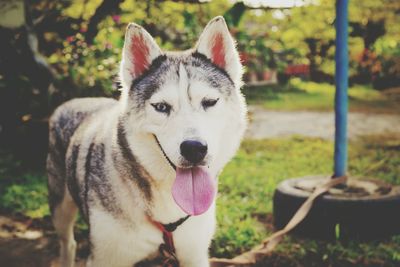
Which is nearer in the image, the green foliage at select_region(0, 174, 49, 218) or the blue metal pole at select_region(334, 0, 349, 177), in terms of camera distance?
the blue metal pole at select_region(334, 0, 349, 177)

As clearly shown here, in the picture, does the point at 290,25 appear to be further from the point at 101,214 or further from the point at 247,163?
the point at 101,214

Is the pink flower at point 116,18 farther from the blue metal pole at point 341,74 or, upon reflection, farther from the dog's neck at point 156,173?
the dog's neck at point 156,173

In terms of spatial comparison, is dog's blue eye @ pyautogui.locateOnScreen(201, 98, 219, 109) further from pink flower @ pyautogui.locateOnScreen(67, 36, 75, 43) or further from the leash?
pink flower @ pyautogui.locateOnScreen(67, 36, 75, 43)

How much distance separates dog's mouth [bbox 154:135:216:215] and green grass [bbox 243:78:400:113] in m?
11.0

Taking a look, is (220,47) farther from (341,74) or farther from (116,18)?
(116,18)

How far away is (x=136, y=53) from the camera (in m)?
2.91

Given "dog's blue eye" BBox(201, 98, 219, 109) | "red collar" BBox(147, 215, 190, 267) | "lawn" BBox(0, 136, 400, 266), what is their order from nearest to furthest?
"dog's blue eye" BBox(201, 98, 219, 109)
"red collar" BBox(147, 215, 190, 267)
"lawn" BBox(0, 136, 400, 266)

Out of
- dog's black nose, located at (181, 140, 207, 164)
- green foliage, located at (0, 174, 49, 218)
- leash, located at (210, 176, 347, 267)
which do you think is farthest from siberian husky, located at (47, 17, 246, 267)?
green foliage, located at (0, 174, 49, 218)

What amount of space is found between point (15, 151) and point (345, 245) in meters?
5.23

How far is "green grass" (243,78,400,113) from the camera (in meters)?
13.5

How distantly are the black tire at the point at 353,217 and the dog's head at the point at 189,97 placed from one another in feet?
4.44

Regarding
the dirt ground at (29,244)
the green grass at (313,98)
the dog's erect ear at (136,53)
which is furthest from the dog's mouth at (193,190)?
the green grass at (313,98)

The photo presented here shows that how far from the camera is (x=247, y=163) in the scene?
7109 mm

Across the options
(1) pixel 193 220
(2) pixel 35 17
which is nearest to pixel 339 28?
(1) pixel 193 220
